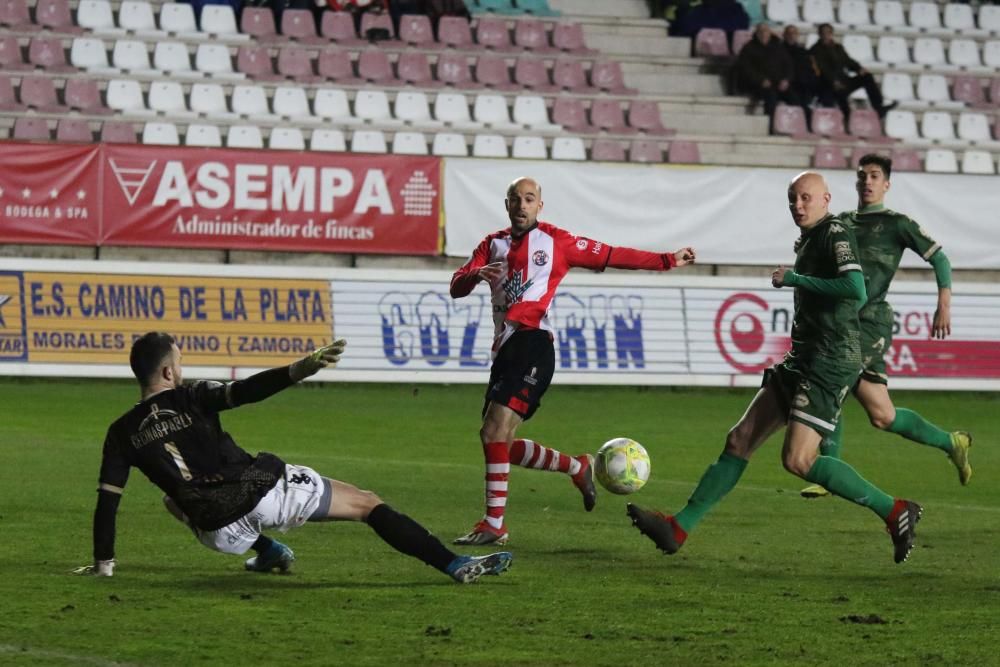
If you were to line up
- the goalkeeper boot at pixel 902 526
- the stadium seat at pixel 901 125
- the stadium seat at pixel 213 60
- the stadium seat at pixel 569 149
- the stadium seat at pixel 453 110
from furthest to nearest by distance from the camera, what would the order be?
1. the stadium seat at pixel 901 125
2. the stadium seat at pixel 453 110
3. the stadium seat at pixel 213 60
4. the stadium seat at pixel 569 149
5. the goalkeeper boot at pixel 902 526

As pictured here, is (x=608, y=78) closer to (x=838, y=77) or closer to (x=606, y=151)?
(x=606, y=151)

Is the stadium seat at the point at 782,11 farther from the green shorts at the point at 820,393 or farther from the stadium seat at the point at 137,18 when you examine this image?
the green shorts at the point at 820,393

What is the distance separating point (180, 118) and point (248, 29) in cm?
242

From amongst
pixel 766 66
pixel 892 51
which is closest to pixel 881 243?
pixel 766 66

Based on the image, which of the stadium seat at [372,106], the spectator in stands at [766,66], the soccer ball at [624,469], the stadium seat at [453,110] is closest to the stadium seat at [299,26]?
the stadium seat at [372,106]

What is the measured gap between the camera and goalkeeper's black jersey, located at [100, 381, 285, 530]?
695cm

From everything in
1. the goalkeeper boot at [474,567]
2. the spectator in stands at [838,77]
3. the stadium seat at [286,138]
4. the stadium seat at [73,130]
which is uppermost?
the spectator in stands at [838,77]

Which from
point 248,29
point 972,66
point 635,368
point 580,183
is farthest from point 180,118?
point 972,66

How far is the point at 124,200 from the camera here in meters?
20.0

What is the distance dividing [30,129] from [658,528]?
602 inches

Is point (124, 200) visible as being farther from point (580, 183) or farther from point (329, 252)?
point (580, 183)

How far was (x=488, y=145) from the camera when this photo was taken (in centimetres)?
2286

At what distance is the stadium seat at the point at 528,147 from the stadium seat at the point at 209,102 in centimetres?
381

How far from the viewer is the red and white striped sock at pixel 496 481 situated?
347 inches
